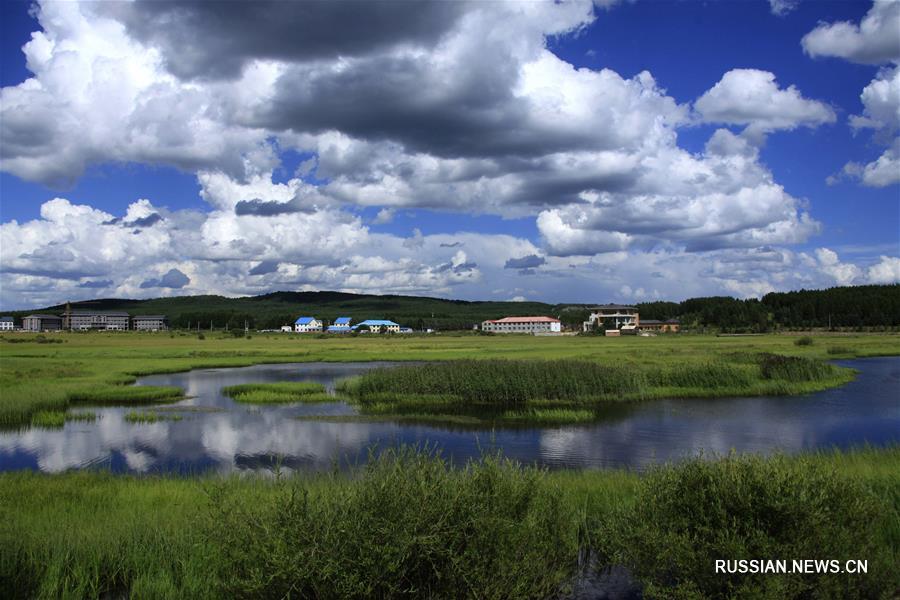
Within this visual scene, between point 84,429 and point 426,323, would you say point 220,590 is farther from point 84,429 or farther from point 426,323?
point 426,323

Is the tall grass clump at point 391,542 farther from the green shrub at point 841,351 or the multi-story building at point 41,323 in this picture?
the multi-story building at point 41,323

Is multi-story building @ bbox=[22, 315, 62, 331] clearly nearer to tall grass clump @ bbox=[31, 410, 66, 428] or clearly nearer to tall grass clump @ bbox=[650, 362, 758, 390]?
tall grass clump @ bbox=[31, 410, 66, 428]

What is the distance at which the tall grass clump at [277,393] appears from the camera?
3431 cm

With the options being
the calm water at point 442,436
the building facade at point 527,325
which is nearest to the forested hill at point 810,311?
the building facade at point 527,325

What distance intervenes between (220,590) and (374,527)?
85.8 inches

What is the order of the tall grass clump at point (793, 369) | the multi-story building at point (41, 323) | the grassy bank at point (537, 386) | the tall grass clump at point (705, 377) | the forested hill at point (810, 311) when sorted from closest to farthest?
the grassy bank at point (537, 386) → the tall grass clump at point (705, 377) → the tall grass clump at point (793, 369) → the forested hill at point (810, 311) → the multi-story building at point (41, 323)

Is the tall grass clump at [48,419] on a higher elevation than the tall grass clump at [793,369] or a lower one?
lower

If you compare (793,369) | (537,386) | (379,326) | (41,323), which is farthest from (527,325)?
(41,323)

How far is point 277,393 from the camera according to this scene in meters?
36.2

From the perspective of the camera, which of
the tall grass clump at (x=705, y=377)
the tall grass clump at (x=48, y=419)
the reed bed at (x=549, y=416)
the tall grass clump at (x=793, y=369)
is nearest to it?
the tall grass clump at (x=48, y=419)

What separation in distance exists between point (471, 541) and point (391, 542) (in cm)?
101

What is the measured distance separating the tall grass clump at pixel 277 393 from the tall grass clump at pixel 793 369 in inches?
1087

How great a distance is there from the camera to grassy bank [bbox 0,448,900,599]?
22.5 ft

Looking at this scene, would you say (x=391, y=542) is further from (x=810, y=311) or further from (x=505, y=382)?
(x=810, y=311)
